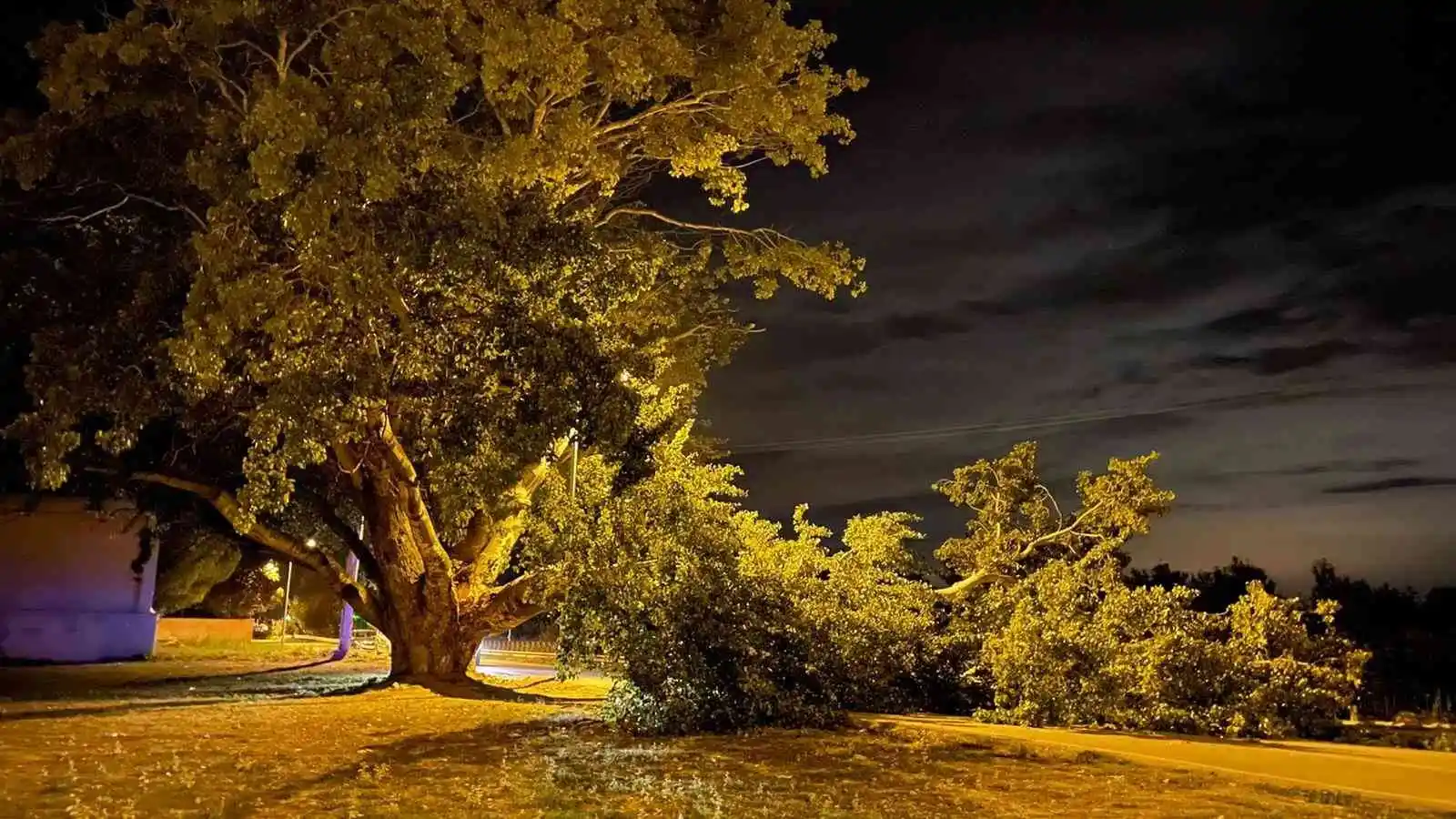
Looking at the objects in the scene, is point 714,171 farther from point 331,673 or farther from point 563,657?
point 331,673

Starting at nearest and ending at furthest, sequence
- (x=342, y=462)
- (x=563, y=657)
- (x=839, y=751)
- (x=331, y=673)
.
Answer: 1. (x=839, y=751)
2. (x=563, y=657)
3. (x=342, y=462)
4. (x=331, y=673)

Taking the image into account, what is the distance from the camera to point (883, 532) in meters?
14.4

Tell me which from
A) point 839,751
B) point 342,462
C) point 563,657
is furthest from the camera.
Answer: point 342,462

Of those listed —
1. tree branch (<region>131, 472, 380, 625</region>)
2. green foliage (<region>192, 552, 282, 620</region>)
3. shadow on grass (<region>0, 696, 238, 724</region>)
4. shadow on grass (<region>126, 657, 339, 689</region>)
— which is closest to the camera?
shadow on grass (<region>0, 696, 238, 724</region>)

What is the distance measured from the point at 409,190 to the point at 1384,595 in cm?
2935

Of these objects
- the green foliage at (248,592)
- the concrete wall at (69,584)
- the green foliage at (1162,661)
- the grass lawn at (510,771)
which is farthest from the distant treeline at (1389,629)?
the green foliage at (248,592)

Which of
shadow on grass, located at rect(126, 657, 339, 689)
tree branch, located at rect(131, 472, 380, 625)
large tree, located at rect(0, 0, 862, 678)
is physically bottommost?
shadow on grass, located at rect(126, 657, 339, 689)

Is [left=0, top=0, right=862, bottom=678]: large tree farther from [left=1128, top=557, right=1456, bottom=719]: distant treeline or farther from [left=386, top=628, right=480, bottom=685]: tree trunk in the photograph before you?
[left=1128, top=557, right=1456, bottom=719]: distant treeline

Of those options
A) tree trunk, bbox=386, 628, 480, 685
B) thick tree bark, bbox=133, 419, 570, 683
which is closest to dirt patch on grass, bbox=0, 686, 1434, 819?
tree trunk, bbox=386, 628, 480, 685

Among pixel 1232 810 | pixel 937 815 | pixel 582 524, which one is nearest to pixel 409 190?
pixel 582 524

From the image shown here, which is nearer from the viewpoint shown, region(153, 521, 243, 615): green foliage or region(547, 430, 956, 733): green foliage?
region(547, 430, 956, 733): green foliage

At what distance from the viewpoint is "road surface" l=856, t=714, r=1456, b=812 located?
8297mm

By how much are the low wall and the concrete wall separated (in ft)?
14.0

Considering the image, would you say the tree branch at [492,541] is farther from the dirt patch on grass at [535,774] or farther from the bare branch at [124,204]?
the bare branch at [124,204]
